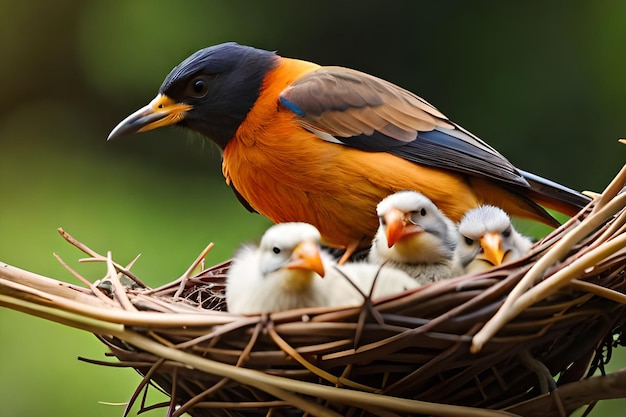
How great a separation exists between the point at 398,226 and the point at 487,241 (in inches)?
6.4

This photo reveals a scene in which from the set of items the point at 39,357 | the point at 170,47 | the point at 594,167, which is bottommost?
the point at 39,357

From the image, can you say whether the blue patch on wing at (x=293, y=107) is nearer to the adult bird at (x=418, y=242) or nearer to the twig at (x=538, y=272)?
the adult bird at (x=418, y=242)

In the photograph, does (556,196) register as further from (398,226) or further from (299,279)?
(299,279)

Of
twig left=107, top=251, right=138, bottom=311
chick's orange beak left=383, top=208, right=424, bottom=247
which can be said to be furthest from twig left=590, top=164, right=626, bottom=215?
twig left=107, top=251, right=138, bottom=311

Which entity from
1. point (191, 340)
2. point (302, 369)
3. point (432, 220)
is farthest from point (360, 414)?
point (432, 220)

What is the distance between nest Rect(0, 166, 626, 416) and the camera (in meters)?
1.25

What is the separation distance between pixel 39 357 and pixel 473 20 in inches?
73.7

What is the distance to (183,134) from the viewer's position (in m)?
3.07

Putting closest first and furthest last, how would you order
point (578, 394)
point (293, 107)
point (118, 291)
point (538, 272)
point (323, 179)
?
point (538, 272)
point (578, 394)
point (118, 291)
point (323, 179)
point (293, 107)

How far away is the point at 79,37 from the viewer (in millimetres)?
3502

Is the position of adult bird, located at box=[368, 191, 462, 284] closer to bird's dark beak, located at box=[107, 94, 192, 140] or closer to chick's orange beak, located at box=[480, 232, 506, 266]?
chick's orange beak, located at box=[480, 232, 506, 266]

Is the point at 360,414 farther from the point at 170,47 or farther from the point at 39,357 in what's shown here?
the point at 170,47

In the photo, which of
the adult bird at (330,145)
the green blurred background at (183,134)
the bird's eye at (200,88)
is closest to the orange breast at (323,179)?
the adult bird at (330,145)

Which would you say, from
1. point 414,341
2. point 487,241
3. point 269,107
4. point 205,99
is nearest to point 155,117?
point 205,99
